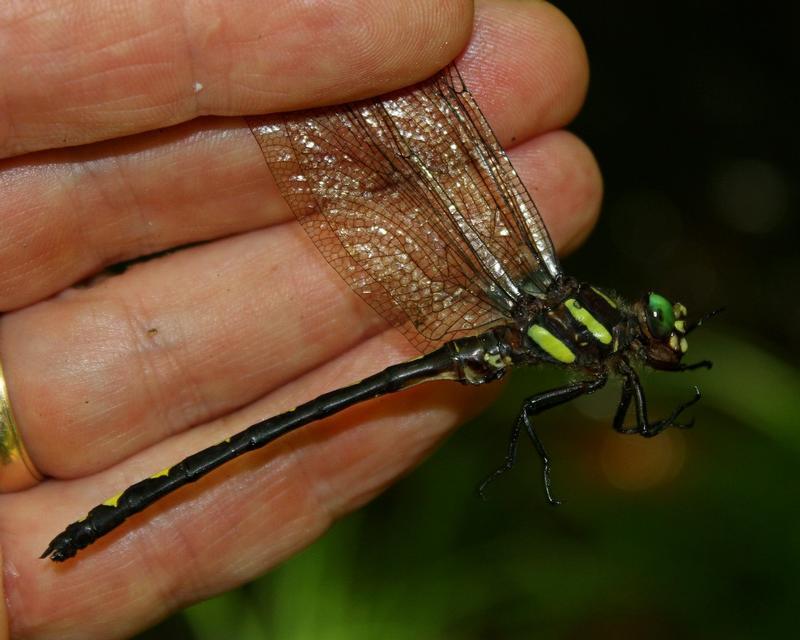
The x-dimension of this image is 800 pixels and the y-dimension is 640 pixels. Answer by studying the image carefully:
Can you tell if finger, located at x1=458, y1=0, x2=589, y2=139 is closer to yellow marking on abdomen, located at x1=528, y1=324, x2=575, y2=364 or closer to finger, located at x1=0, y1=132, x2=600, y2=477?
finger, located at x1=0, y1=132, x2=600, y2=477

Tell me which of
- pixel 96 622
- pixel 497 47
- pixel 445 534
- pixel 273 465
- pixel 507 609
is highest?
pixel 497 47

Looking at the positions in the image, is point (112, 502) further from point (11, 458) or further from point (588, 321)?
point (588, 321)

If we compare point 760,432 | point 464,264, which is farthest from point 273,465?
point 760,432

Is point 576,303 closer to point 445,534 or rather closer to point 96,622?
point 445,534

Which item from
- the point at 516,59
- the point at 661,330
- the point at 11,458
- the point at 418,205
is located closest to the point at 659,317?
the point at 661,330

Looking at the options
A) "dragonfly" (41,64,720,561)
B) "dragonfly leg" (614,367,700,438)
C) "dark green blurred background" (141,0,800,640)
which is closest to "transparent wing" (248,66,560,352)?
"dragonfly" (41,64,720,561)

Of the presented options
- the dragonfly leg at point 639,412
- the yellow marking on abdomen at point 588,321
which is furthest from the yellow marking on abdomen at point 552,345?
the dragonfly leg at point 639,412
